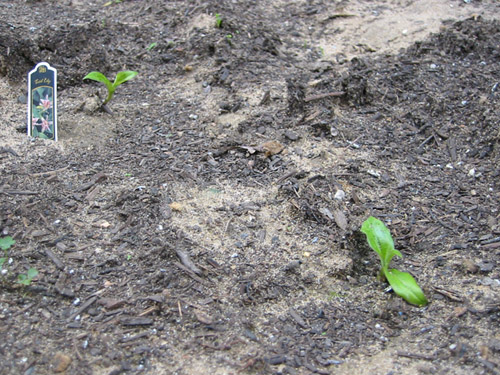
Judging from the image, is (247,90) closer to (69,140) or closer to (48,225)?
(69,140)

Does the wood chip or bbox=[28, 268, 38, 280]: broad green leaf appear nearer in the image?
bbox=[28, 268, 38, 280]: broad green leaf

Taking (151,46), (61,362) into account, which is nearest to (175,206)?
(61,362)

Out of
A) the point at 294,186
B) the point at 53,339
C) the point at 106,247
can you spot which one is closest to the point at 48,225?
the point at 106,247

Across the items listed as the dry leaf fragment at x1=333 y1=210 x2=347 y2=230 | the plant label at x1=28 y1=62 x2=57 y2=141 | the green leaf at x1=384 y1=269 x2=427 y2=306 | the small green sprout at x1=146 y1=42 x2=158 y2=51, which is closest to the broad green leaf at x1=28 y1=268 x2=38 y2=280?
the plant label at x1=28 y1=62 x2=57 y2=141

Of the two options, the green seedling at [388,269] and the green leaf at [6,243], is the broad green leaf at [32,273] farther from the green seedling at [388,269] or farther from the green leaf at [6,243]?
the green seedling at [388,269]

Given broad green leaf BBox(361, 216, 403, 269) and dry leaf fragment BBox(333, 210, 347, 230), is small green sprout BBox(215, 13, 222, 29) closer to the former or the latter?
dry leaf fragment BBox(333, 210, 347, 230)

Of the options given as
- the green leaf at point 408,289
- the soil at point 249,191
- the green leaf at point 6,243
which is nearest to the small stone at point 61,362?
the soil at point 249,191

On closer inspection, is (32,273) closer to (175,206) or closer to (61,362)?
(61,362)
